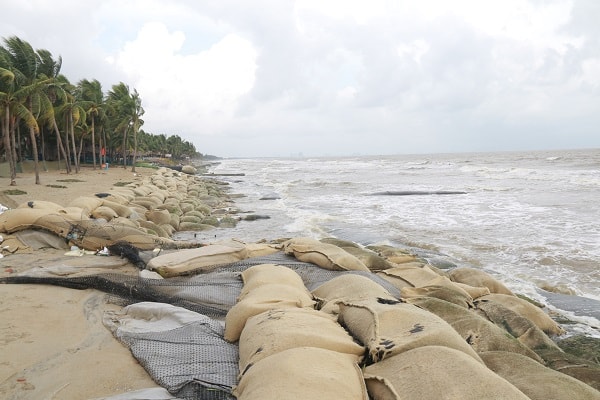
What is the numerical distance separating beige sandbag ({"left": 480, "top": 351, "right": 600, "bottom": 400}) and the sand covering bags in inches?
148

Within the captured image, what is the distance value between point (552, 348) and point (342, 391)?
117 inches

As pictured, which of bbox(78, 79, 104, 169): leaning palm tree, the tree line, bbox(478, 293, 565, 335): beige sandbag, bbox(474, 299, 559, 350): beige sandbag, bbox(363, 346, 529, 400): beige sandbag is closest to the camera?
bbox(363, 346, 529, 400): beige sandbag

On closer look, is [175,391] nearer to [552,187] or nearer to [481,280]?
[481,280]

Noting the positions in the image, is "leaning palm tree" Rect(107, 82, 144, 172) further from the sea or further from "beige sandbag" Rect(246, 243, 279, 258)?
"beige sandbag" Rect(246, 243, 279, 258)

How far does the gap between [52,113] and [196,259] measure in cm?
2038

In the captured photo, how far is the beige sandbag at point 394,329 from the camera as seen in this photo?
2.73 m

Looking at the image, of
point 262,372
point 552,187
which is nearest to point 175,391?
point 262,372

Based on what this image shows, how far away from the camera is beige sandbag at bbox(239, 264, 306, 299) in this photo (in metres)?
4.33

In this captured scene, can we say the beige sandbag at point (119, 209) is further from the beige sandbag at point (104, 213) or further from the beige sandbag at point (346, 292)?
the beige sandbag at point (346, 292)

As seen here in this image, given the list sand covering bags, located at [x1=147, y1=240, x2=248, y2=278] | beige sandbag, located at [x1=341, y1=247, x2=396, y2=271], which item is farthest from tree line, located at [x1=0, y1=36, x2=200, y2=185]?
beige sandbag, located at [x1=341, y1=247, x2=396, y2=271]

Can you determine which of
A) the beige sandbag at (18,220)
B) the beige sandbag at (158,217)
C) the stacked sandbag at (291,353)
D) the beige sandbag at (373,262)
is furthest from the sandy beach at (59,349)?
the beige sandbag at (158,217)

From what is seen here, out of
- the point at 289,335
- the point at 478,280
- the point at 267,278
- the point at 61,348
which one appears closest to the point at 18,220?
the point at 61,348

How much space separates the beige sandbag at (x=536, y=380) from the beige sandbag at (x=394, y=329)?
1.13ft

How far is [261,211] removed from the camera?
58.6 ft
